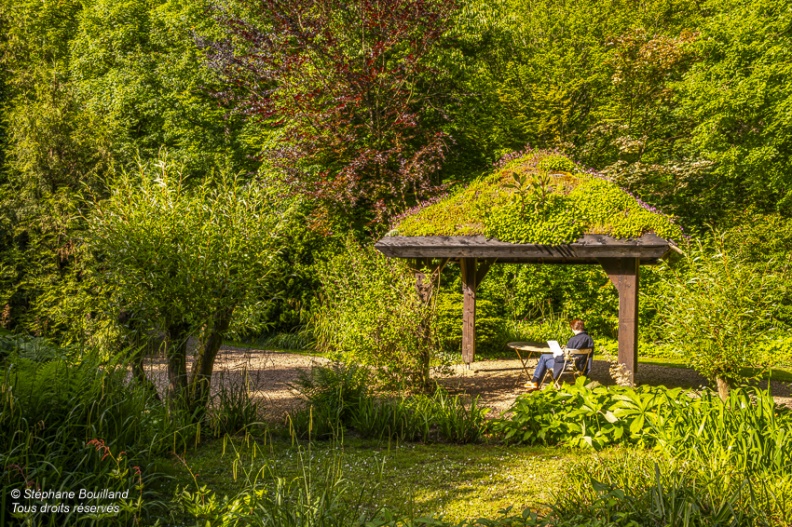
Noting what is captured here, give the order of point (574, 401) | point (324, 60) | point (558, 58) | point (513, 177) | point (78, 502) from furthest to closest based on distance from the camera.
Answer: point (558, 58), point (324, 60), point (513, 177), point (574, 401), point (78, 502)

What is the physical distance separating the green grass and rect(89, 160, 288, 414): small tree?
41.8 inches

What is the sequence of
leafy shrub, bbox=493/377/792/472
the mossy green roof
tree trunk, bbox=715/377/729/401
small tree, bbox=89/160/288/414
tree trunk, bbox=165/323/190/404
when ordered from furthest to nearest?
1. the mossy green roof
2. tree trunk, bbox=715/377/729/401
3. tree trunk, bbox=165/323/190/404
4. small tree, bbox=89/160/288/414
5. leafy shrub, bbox=493/377/792/472

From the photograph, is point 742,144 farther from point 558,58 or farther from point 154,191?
point 154,191

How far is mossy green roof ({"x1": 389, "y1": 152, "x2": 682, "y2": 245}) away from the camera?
8414mm

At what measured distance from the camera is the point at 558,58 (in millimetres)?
18672

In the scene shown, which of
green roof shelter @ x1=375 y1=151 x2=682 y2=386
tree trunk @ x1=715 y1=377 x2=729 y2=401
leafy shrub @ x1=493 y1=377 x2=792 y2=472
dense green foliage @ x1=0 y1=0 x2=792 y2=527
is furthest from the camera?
green roof shelter @ x1=375 y1=151 x2=682 y2=386

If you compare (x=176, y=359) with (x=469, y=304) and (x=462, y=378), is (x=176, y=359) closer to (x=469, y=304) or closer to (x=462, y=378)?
(x=462, y=378)

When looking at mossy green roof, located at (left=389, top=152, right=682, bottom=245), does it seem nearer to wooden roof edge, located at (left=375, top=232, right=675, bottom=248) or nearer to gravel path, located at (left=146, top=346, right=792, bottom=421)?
wooden roof edge, located at (left=375, top=232, right=675, bottom=248)

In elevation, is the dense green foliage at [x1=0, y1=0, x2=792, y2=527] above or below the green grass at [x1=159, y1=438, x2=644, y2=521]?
above

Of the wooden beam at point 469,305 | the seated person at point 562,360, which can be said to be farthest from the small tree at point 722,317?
the wooden beam at point 469,305

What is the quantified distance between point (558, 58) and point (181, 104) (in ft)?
35.6

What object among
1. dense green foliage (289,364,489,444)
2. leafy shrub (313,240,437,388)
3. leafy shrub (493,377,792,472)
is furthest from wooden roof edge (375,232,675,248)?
dense green foliage (289,364,489,444)

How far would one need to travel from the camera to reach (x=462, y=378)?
399 inches

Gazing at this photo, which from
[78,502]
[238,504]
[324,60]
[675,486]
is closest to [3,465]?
[78,502]
